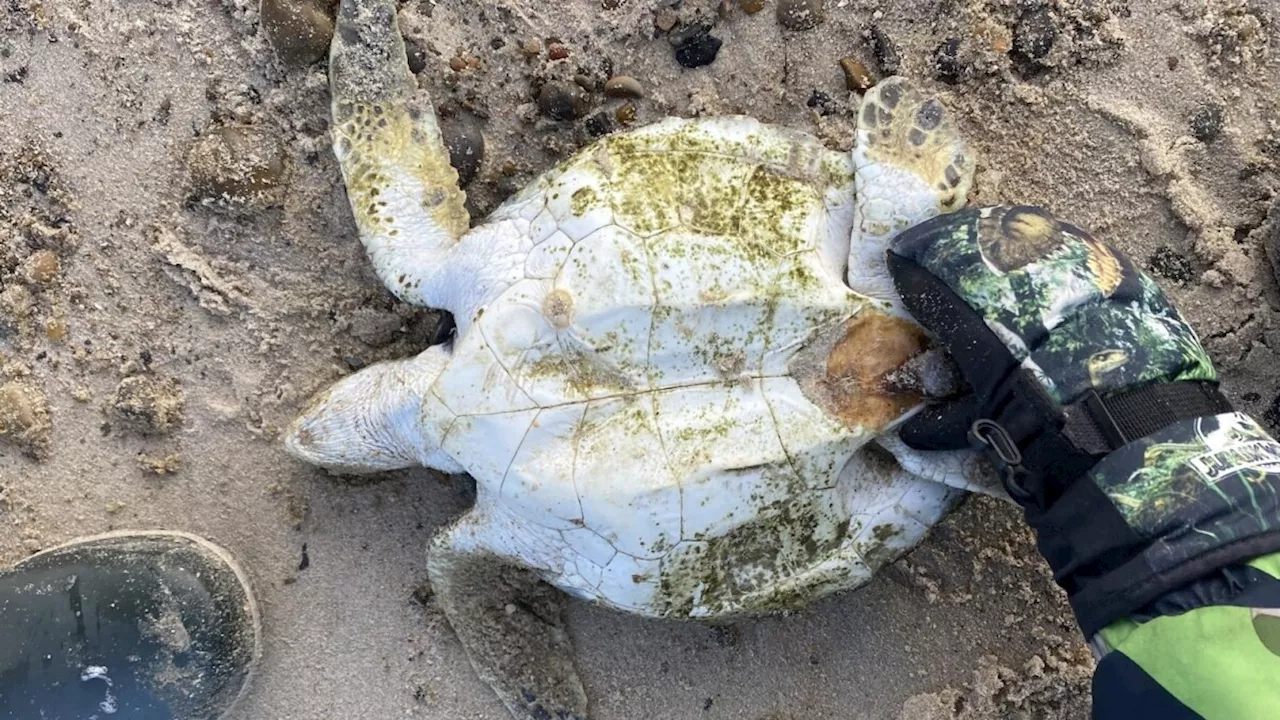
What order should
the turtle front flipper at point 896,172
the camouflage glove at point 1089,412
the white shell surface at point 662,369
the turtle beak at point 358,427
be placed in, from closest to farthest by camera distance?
the camouflage glove at point 1089,412 < the white shell surface at point 662,369 < the turtle front flipper at point 896,172 < the turtle beak at point 358,427

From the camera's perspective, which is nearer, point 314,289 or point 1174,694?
point 1174,694

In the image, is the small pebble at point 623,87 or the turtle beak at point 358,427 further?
the small pebble at point 623,87

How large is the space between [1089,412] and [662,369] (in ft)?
2.64

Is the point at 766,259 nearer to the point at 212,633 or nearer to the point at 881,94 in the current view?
the point at 881,94

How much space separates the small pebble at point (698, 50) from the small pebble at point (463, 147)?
536 mm

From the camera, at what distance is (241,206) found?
7.50 ft

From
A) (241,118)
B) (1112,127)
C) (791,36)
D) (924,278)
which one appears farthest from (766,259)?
(241,118)

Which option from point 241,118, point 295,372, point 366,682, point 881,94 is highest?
point 241,118

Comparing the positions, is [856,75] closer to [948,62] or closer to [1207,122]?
[948,62]

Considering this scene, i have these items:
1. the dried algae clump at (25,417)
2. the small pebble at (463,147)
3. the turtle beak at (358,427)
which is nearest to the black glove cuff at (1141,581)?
the turtle beak at (358,427)

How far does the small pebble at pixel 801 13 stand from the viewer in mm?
2295

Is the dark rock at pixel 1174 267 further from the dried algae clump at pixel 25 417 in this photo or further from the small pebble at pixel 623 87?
the dried algae clump at pixel 25 417

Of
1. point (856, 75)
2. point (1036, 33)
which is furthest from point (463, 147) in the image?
point (1036, 33)

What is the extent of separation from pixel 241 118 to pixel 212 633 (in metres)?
1.25
